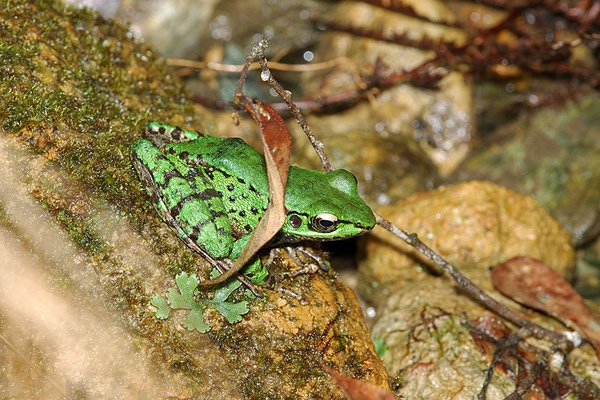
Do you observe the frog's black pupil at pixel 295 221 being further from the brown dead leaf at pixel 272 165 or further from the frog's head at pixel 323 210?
the brown dead leaf at pixel 272 165

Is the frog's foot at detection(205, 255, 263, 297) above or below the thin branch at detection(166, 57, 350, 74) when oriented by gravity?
below

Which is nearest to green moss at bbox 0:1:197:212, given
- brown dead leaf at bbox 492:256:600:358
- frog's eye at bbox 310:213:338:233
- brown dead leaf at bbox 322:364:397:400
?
frog's eye at bbox 310:213:338:233

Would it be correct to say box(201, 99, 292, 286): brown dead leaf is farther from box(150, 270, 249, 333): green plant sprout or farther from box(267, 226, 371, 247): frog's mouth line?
box(267, 226, 371, 247): frog's mouth line

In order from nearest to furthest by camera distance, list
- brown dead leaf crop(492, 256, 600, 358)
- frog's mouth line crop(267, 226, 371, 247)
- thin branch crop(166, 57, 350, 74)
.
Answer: frog's mouth line crop(267, 226, 371, 247) → brown dead leaf crop(492, 256, 600, 358) → thin branch crop(166, 57, 350, 74)

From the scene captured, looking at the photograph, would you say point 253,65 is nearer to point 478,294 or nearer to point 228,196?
point 228,196

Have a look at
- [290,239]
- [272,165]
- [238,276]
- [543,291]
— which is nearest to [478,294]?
[543,291]
